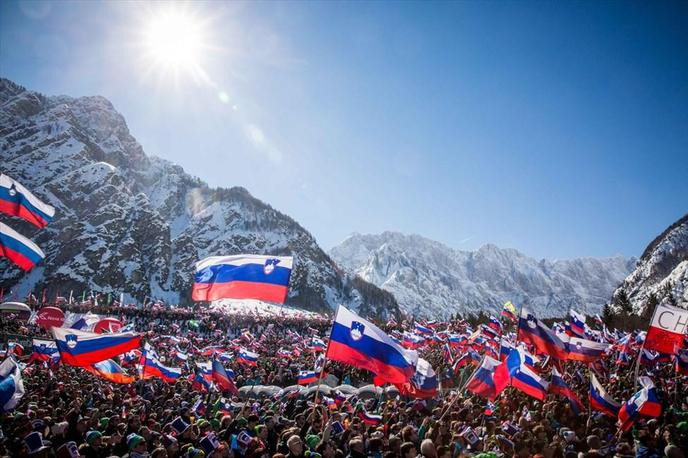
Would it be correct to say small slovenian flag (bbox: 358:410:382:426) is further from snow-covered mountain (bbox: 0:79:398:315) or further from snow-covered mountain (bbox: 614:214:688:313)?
snow-covered mountain (bbox: 0:79:398:315)

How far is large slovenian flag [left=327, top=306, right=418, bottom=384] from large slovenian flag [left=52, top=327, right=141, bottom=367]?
6.75 m

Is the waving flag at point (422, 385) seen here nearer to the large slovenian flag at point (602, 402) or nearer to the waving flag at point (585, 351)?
the large slovenian flag at point (602, 402)

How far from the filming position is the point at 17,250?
30.9 feet

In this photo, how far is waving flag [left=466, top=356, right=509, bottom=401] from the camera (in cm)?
1070

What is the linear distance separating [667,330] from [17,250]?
677 inches

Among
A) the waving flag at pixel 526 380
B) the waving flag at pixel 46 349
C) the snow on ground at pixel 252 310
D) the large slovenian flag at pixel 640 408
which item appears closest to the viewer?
the large slovenian flag at pixel 640 408

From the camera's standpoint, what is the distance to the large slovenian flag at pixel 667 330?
1074cm

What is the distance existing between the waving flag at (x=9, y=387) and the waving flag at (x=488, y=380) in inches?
404

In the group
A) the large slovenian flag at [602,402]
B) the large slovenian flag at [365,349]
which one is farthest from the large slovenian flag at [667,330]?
the large slovenian flag at [365,349]

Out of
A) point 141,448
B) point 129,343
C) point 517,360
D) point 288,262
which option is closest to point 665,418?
point 517,360

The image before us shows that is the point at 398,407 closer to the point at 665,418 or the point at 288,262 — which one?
the point at 288,262

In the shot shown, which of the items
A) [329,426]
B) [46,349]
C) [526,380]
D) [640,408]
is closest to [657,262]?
[526,380]

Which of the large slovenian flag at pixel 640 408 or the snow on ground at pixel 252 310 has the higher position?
the large slovenian flag at pixel 640 408

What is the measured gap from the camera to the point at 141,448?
6508 millimetres
